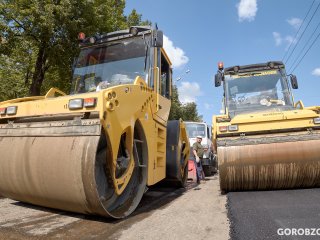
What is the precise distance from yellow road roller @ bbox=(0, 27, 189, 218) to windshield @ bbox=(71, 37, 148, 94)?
0.03m

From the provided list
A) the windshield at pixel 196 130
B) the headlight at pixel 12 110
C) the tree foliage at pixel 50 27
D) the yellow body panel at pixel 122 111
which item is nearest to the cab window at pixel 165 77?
the yellow body panel at pixel 122 111

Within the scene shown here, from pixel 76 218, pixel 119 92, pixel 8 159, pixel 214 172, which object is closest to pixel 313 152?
pixel 119 92

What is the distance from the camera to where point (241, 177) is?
209 inches

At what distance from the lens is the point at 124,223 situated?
377 cm

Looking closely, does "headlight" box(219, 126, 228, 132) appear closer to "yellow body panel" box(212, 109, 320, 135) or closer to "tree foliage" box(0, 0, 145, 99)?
"yellow body panel" box(212, 109, 320, 135)

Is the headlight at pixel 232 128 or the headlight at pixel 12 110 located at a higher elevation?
the headlight at pixel 232 128

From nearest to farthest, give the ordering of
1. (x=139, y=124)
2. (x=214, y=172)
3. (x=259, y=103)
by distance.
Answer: (x=139, y=124) → (x=259, y=103) → (x=214, y=172)

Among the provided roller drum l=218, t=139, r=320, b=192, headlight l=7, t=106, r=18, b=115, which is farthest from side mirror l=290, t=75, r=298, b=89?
headlight l=7, t=106, r=18, b=115

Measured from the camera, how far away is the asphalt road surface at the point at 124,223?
3.27 m

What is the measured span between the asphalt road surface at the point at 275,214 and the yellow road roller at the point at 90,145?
131 cm

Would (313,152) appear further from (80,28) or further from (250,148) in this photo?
(80,28)

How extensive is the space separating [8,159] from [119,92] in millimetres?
1503

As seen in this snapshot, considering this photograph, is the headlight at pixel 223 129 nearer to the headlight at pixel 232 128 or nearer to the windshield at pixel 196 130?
the headlight at pixel 232 128

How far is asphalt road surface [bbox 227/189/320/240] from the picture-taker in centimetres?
306
